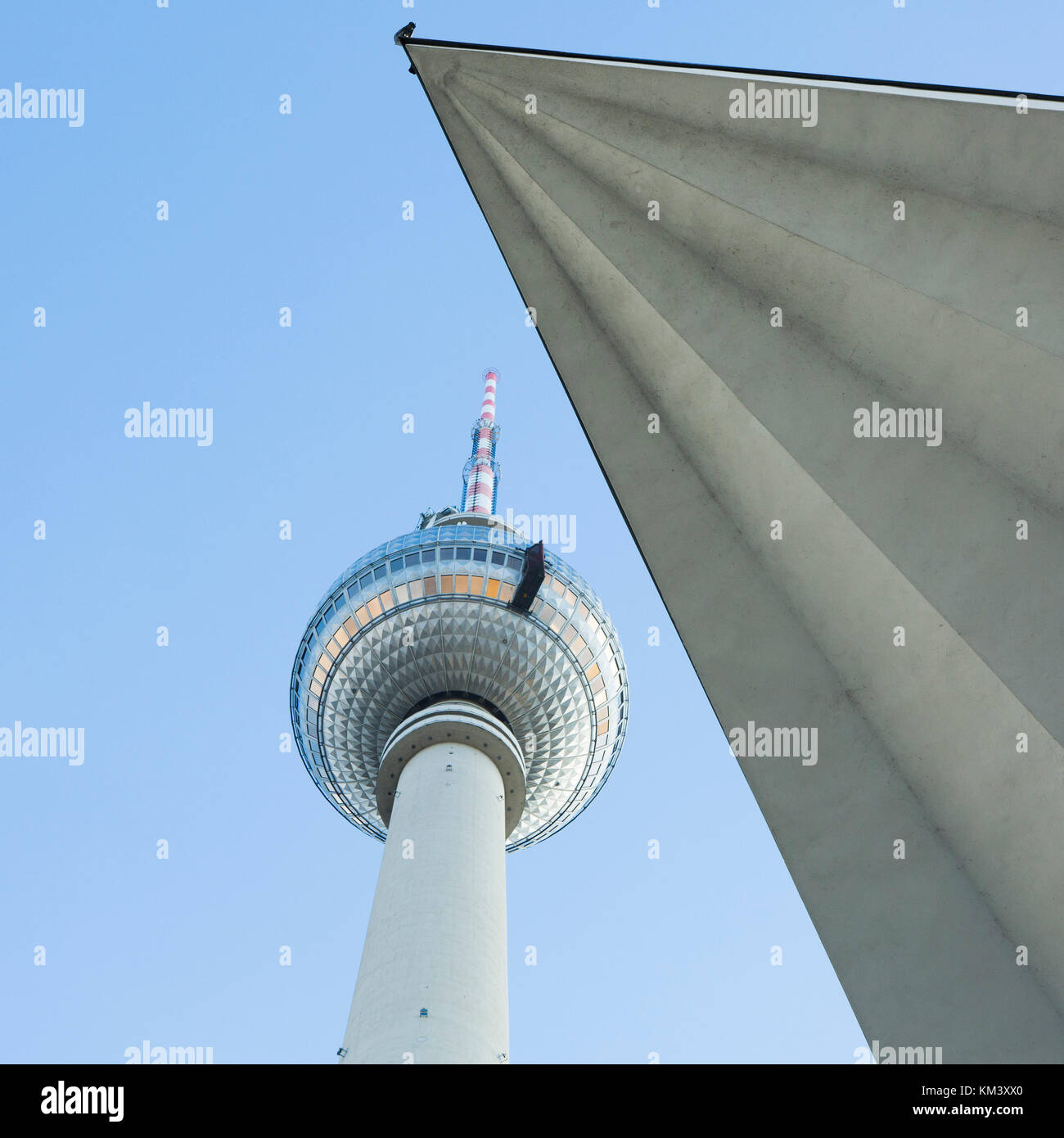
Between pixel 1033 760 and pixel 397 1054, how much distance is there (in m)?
24.1

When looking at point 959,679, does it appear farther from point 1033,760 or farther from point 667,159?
point 667,159

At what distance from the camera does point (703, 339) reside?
8.98 meters

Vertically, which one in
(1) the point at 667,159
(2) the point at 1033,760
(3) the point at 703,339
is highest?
(1) the point at 667,159

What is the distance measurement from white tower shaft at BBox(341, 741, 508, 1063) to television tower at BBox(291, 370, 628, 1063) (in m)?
0.07

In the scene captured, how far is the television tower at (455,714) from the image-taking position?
32.0 m

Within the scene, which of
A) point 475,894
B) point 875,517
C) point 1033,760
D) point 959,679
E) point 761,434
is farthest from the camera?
point 475,894

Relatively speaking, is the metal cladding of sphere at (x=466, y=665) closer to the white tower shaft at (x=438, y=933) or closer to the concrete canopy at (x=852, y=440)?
the white tower shaft at (x=438, y=933)

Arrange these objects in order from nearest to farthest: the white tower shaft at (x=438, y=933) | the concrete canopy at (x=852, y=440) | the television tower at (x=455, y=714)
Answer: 1. the concrete canopy at (x=852, y=440)
2. the white tower shaft at (x=438, y=933)
3. the television tower at (x=455, y=714)

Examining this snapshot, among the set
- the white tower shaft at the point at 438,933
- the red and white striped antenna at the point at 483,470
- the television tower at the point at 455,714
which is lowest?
the white tower shaft at the point at 438,933

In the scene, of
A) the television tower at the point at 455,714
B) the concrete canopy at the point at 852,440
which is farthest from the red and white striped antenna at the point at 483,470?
the concrete canopy at the point at 852,440

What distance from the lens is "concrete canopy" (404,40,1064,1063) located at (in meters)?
7.01

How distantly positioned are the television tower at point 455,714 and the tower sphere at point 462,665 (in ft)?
0.26

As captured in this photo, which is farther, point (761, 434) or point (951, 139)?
point (761, 434)
